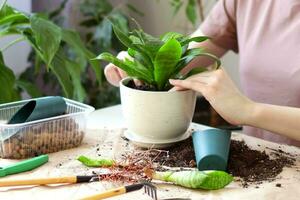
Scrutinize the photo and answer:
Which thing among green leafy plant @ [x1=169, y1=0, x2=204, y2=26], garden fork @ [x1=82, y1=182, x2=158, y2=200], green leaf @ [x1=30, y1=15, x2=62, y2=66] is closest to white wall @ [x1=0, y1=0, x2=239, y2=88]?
green leafy plant @ [x1=169, y1=0, x2=204, y2=26]

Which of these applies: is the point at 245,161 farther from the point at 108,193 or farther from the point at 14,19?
the point at 14,19

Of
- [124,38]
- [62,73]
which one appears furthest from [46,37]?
[124,38]

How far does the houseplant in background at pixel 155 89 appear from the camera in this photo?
878 millimetres

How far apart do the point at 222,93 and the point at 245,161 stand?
0.41 ft

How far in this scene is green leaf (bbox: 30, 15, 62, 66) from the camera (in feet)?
3.43

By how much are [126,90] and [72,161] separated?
16 cm

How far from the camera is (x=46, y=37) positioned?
105 cm

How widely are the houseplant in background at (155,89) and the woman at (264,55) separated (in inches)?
3.0

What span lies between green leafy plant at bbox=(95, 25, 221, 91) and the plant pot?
0.04 meters

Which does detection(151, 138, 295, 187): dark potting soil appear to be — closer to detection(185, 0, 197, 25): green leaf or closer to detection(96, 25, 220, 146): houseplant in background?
detection(96, 25, 220, 146): houseplant in background

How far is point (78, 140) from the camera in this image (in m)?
0.96

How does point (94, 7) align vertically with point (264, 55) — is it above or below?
above

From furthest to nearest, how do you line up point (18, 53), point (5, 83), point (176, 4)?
1. point (176, 4)
2. point (18, 53)
3. point (5, 83)

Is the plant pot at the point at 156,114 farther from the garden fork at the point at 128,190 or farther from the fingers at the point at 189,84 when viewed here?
the garden fork at the point at 128,190
